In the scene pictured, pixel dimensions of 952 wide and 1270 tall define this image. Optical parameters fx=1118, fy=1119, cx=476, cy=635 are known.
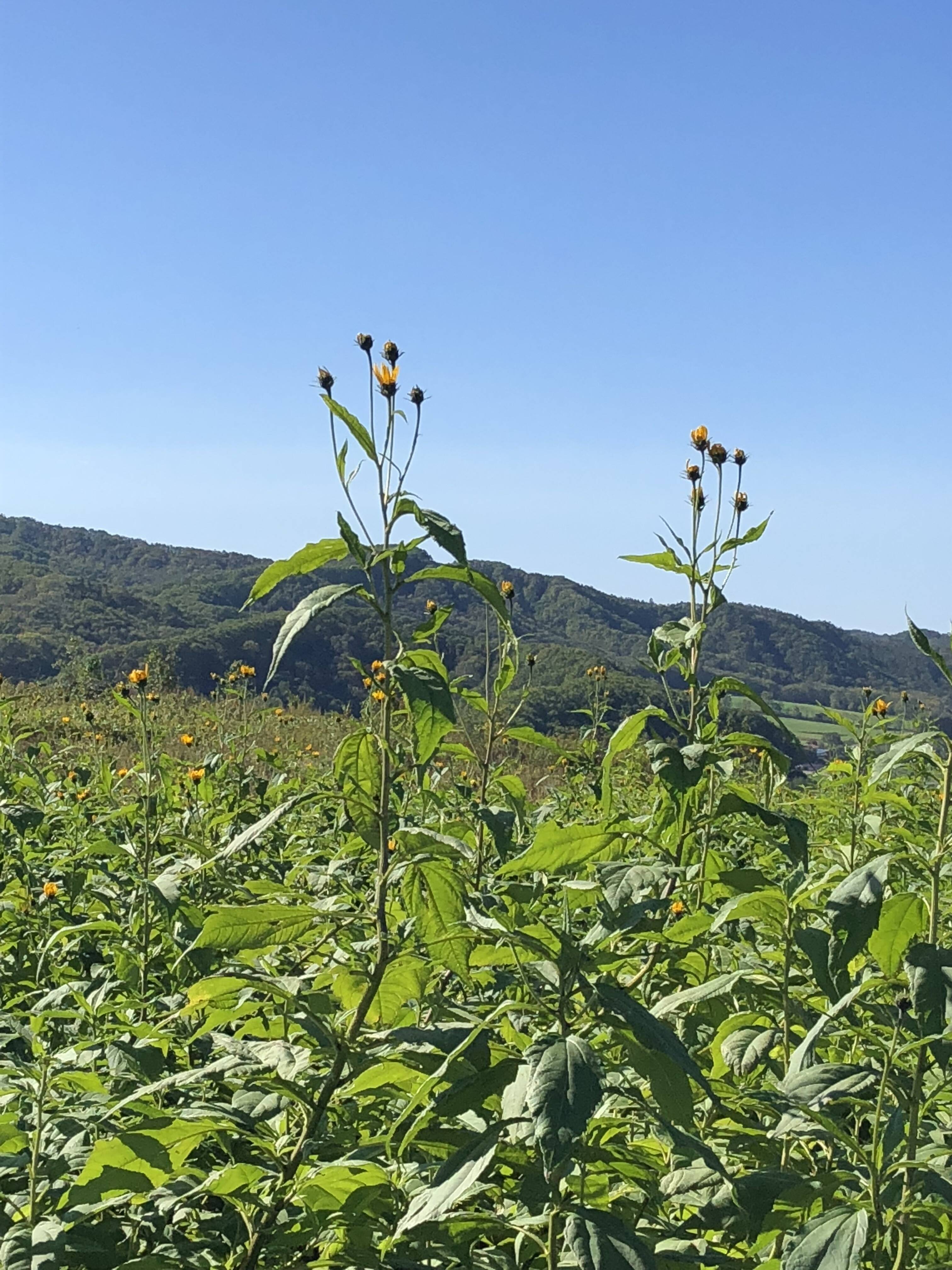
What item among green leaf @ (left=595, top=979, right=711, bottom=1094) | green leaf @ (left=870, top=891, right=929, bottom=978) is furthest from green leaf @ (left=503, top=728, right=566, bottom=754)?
green leaf @ (left=595, top=979, right=711, bottom=1094)

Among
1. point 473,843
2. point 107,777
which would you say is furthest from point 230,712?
point 473,843

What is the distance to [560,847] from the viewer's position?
1.88 m

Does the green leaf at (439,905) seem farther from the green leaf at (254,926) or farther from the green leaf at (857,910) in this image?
the green leaf at (857,910)

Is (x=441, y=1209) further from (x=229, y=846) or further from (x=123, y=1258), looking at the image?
(x=123, y=1258)

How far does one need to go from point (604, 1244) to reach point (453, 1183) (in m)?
0.21

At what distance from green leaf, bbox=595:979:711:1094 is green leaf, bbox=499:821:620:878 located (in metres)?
0.36

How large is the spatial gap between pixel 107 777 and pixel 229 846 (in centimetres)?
330

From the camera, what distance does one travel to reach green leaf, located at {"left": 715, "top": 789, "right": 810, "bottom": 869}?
2029 millimetres

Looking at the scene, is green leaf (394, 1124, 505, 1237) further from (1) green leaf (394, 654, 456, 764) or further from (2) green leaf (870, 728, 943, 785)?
(2) green leaf (870, 728, 943, 785)

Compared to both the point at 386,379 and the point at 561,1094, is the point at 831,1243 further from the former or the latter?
the point at 386,379

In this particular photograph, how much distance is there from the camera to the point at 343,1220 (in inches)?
65.8

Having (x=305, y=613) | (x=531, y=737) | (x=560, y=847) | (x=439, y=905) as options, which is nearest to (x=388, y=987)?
(x=439, y=905)

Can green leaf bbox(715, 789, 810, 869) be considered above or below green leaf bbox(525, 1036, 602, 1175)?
above

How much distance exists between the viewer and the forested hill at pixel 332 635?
123 ft
